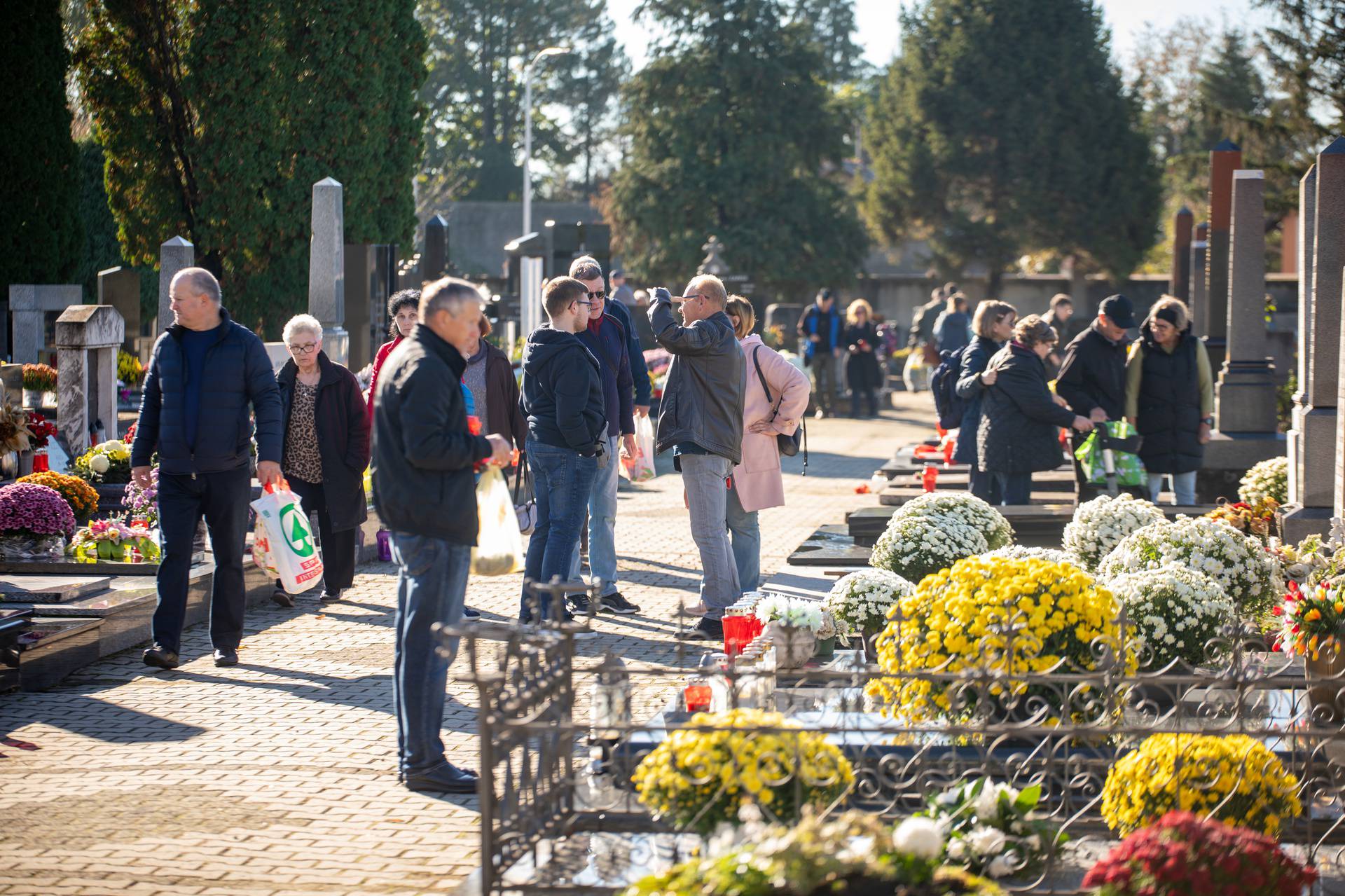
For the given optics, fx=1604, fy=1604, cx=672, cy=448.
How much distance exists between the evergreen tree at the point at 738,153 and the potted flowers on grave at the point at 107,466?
36.7 meters

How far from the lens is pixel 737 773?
14.3ft

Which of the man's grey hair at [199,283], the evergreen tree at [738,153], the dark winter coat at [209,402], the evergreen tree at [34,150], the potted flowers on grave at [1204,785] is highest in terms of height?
the evergreen tree at [738,153]

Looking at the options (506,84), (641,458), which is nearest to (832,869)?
(641,458)

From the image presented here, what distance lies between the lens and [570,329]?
823 cm

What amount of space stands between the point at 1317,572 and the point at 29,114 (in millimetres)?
19030

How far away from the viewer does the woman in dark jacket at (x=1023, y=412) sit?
33.7 feet

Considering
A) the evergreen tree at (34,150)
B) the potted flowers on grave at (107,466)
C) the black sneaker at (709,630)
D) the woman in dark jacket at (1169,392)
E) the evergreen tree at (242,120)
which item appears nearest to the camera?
the black sneaker at (709,630)

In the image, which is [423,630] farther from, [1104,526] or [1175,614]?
[1104,526]

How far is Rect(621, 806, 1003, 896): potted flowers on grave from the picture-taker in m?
3.34

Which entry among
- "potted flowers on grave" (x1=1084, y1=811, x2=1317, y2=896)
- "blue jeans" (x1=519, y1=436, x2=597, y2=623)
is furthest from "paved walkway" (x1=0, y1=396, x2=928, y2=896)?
"potted flowers on grave" (x1=1084, y1=811, x2=1317, y2=896)

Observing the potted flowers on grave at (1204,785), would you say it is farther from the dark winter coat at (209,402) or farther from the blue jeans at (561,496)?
the dark winter coat at (209,402)

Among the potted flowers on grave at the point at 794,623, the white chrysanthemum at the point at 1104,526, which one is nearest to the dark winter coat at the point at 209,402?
the potted flowers on grave at the point at 794,623

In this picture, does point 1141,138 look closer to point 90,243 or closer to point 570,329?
point 90,243

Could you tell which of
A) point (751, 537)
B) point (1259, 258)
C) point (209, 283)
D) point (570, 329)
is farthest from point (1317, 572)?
point (1259, 258)
